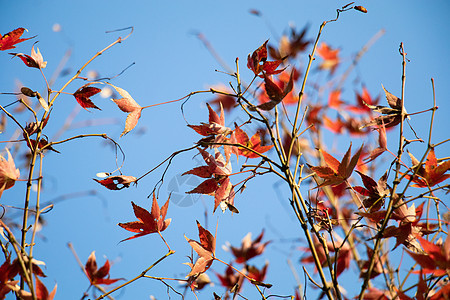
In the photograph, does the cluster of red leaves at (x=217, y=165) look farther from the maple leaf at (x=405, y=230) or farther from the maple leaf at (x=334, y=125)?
the maple leaf at (x=334, y=125)

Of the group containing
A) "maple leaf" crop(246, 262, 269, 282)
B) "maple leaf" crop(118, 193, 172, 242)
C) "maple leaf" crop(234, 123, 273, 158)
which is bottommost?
"maple leaf" crop(118, 193, 172, 242)

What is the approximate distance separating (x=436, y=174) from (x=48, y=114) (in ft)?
2.15

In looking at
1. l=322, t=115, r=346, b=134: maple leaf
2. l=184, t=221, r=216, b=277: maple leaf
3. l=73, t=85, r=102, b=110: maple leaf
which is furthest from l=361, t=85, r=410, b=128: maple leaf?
l=322, t=115, r=346, b=134: maple leaf

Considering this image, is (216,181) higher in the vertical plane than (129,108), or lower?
lower

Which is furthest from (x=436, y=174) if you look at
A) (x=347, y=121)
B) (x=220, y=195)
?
(x=347, y=121)

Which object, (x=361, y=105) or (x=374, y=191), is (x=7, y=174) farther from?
(x=361, y=105)

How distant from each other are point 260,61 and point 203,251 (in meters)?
0.35

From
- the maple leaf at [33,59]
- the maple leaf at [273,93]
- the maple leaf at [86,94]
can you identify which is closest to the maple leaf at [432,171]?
the maple leaf at [273,93]

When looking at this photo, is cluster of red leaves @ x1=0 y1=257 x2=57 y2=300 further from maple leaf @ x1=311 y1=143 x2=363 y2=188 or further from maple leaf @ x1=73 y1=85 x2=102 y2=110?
maple leaf @ x1=311 y1=143 x2=363 y2=188

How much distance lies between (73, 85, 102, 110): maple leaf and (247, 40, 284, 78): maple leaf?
0.97ft

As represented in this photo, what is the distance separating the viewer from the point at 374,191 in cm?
59

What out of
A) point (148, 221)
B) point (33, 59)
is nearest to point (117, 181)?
point (148, 221)

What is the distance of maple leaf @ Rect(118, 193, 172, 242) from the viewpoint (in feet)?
2.03

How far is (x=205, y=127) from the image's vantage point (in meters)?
0.60
